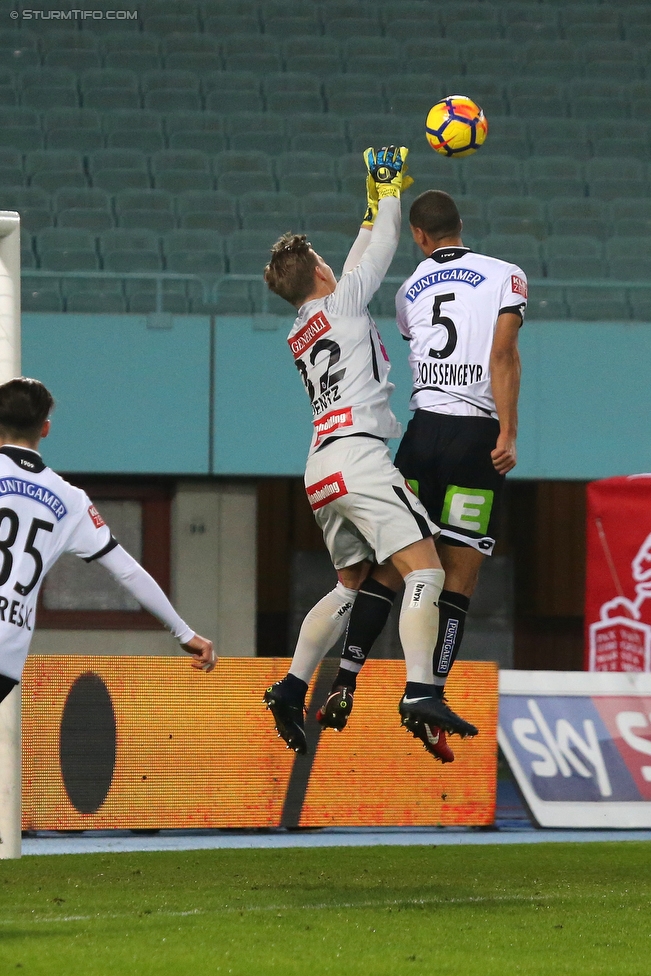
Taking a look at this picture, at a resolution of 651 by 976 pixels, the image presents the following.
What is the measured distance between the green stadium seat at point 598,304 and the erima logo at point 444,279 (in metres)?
6.55

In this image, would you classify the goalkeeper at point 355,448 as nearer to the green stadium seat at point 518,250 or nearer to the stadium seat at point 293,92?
the green stadium seat at point 518,250

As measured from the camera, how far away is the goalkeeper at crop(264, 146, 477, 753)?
620 cm

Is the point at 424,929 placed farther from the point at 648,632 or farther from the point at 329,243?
the point at 329,243

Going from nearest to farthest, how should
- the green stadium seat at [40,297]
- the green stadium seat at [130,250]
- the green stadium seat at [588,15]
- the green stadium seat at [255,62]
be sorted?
the green stadium seat at [40,297] < the green stadium seat at [130,250] < the green stadium seat at [255,62] < the green stadium seat at [588,15]

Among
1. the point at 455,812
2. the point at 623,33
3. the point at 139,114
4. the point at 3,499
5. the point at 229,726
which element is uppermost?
the point at 623,33

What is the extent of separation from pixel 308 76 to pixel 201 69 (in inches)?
46.8

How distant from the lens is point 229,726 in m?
Answer: 10.5

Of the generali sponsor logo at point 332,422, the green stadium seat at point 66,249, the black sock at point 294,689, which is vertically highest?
the green stadium seat at point 66,249

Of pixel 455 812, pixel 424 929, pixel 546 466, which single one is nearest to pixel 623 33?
pixel 546 466

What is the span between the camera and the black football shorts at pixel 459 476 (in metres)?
6.41

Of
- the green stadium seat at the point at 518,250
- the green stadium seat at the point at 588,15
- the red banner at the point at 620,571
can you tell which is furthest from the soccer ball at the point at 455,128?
the green stadium seat at the point at 588,15

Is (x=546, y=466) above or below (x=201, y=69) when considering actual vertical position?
below

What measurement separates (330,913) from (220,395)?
6.57 meters

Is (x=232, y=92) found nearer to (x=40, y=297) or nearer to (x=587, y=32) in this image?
(x=587, y=32)
